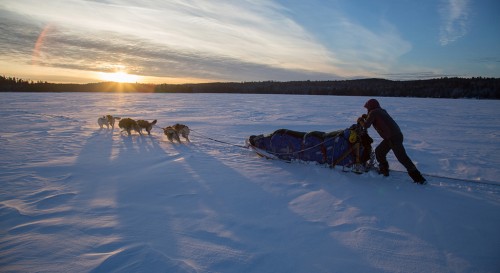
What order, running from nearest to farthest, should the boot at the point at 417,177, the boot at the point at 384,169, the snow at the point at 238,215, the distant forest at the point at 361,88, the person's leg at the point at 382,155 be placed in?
the snow at the point at 238,215 → the boot at the point at 417,177 → the person's leg at the point at 382,155 → the boot at the point at 384,169 → the distant forest at the point at 361,88

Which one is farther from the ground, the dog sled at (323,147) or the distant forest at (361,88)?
the distant forest at (361,88)

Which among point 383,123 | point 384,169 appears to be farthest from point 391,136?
point 384,169

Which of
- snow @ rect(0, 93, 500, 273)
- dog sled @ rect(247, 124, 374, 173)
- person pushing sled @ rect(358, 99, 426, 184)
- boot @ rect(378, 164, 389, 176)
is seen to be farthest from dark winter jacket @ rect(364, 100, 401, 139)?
snow @ rect(0, 93, 500, 273)

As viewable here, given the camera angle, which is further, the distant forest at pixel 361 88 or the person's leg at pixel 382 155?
the distant forest at pixel 361 88

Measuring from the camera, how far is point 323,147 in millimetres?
5090

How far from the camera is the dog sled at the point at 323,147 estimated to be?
4.77 meters

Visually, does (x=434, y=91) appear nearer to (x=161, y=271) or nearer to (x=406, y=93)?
(x=406, y=93)

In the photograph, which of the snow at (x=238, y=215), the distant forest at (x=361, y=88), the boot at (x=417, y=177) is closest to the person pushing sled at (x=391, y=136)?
the boot at (x=417, y=177)

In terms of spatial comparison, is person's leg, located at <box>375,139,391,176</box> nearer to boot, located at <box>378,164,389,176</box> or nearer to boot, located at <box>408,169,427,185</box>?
boot, located at <box>378,164,389,176</box>

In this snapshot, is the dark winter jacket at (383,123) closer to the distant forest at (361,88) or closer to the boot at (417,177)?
the boot at (417,177)

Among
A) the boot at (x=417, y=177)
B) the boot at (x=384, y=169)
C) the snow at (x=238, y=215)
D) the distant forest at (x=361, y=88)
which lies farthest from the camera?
the distant forest at (x=361, y=88)

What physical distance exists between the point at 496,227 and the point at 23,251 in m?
4.60

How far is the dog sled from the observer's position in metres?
4.77

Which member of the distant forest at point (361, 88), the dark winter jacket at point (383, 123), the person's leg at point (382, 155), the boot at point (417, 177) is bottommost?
the boot at point (417, 177)
